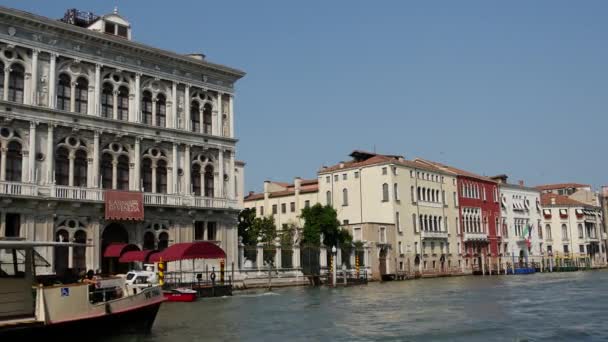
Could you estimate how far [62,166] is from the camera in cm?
3256

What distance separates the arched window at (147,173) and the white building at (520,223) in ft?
147

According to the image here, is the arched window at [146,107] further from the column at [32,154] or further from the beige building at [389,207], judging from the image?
the beige building at [389,207]

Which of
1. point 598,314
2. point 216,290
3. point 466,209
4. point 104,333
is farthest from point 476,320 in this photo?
point 466,209

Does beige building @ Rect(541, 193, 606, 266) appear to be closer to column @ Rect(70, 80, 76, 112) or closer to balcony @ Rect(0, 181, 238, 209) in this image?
balcony @ Rect(0, 181, 238, 209)

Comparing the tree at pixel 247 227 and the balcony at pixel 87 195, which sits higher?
the balcony at pixel 87 195

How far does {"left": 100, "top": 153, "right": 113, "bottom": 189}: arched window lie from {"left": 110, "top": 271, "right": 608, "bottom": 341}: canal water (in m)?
8.26

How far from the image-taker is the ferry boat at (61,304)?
15.5 m

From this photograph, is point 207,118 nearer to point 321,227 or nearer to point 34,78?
point 34,78

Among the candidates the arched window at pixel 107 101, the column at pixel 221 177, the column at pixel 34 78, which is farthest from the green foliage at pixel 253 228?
the column at pixel 34 78

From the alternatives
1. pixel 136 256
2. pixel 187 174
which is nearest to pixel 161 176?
pixel 187 174

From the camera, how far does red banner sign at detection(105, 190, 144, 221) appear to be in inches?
1307

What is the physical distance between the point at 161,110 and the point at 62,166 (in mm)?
6752

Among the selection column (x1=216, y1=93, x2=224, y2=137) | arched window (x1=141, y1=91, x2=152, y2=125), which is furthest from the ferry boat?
column (x1=216, y1=93, x2=224, y2=137)

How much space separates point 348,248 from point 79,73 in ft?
80.1
